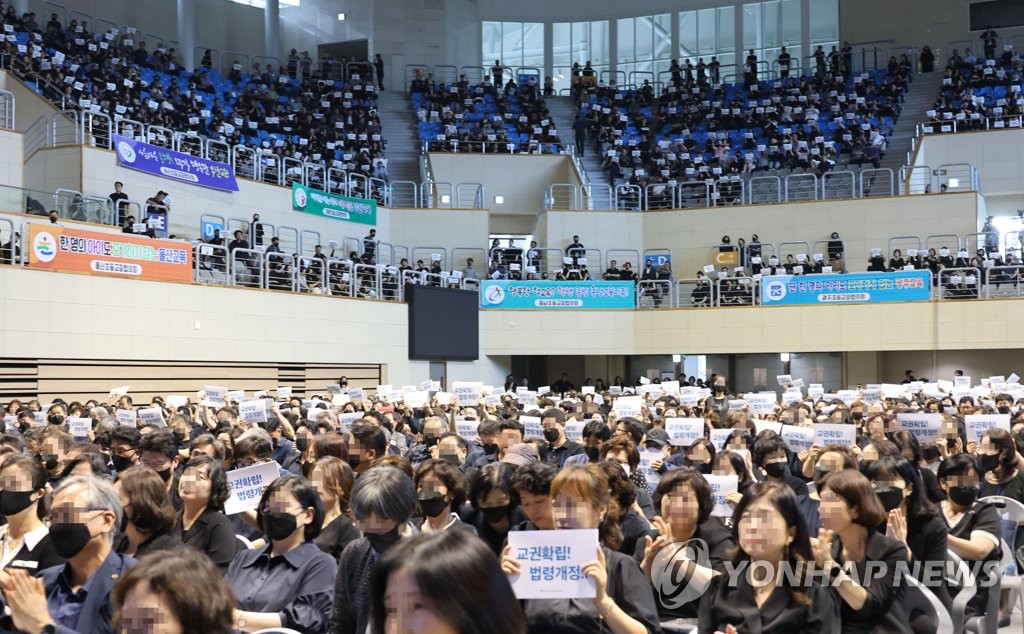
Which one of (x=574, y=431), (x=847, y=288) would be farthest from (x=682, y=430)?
(x=847, y=288)

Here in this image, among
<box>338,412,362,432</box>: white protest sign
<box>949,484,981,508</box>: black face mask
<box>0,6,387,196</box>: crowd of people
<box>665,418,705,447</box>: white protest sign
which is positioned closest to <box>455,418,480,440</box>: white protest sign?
<box>338,412,362,432</box>: white protest sign

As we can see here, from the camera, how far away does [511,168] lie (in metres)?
37.8

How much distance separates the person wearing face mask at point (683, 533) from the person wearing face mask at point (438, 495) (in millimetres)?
987

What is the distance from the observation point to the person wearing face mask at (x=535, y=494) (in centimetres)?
545

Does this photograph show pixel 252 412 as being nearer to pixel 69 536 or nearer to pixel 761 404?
pixel 761 404

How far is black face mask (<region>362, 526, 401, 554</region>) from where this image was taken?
441 cm

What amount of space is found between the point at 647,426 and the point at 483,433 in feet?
8.98

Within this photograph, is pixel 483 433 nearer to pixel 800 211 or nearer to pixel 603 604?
pixel 603 604

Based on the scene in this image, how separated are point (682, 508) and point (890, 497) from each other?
1.13 metres

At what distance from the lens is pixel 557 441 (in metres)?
11.3

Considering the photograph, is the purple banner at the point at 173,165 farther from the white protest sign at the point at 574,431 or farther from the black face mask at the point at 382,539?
the black face mask at the point at 382,539

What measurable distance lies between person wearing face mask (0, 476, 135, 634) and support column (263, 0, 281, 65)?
38553 millimetres

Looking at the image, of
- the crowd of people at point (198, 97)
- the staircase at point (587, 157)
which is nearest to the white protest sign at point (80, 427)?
the crowd of people at point (198, 97)

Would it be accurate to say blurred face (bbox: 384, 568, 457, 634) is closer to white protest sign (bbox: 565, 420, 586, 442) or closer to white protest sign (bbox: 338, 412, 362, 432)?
white protest sign (bbox: 565, 420, 586, 442)
